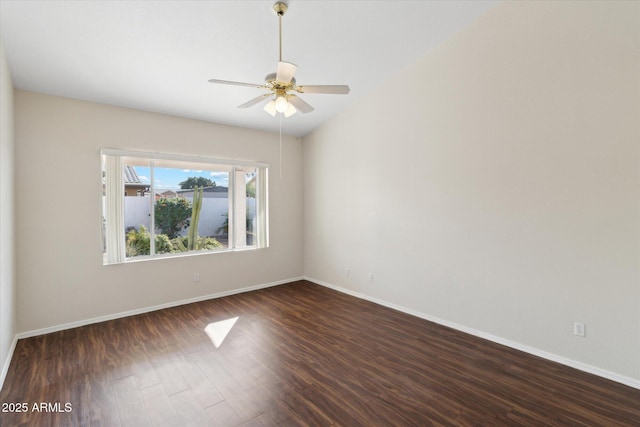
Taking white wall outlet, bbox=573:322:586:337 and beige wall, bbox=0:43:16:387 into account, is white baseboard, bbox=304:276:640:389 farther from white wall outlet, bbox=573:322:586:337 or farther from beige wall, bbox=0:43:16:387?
beige wall, bbox=0:43:16:387

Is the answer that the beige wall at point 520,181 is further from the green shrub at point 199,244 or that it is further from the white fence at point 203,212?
the green shrub at point 199,244

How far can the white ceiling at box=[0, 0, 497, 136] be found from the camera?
246 cm

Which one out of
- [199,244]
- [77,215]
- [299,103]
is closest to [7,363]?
[77,215]

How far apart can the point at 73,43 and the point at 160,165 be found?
179cm

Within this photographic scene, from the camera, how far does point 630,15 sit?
7.71 ft

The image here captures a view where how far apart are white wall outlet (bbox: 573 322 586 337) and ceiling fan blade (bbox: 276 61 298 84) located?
10.6 feet

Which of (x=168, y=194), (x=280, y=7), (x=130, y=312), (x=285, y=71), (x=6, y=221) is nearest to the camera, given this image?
(x=285, y=71)

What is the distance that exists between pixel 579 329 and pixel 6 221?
5223mm

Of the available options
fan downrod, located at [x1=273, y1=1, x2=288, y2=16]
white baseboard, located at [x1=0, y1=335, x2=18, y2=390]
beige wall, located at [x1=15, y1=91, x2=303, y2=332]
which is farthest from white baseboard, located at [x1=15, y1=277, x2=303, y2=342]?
fan downrod, located at [x1=273, y1=1, x2=288, y2=16]

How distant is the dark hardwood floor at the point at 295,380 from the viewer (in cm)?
202

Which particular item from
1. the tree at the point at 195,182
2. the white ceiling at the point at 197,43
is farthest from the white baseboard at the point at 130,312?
the white ceiling at the point at 197,43

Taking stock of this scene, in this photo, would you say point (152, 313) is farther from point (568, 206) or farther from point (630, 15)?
point (630, 15)

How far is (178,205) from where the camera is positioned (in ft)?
14.5

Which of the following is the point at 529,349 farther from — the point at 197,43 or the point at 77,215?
the point at 77,215
